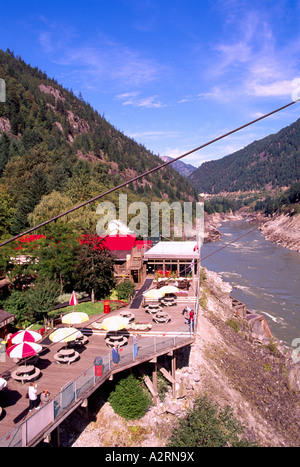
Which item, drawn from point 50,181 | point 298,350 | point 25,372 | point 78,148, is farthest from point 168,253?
point 78,148

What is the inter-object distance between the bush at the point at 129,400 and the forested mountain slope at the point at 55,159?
2364cm

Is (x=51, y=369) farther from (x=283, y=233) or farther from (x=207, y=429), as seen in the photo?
(x=283, y=233)

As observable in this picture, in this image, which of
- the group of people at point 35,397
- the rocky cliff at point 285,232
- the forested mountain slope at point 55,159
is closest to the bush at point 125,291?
the group of people at point 35,397

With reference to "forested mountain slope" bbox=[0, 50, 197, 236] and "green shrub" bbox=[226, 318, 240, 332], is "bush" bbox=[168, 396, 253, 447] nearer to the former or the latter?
"green shrub" bbox=[226, 318, 240, 332]

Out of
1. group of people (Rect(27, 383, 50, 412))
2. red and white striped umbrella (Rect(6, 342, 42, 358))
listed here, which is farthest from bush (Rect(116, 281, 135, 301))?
group of people (Rect(27, 383, 50, 412))

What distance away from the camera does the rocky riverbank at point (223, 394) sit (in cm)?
1455

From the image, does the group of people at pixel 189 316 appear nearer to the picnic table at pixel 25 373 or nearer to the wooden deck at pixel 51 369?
the wooden deck at pixel 51 369

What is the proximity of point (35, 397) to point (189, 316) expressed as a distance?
10.2 m

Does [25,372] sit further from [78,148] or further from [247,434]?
[78,148]

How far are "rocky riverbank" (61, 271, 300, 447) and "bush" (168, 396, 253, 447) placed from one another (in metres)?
0.61

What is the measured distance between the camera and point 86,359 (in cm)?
1508

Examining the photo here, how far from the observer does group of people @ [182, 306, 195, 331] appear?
17281 millimetres

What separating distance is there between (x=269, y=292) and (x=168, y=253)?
67.9ft

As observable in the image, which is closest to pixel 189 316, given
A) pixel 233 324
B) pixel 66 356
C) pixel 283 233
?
pixel 66 356
